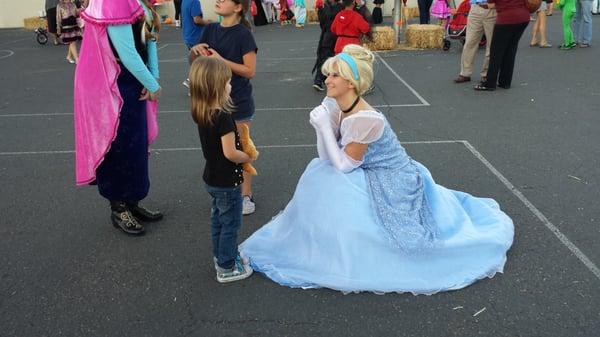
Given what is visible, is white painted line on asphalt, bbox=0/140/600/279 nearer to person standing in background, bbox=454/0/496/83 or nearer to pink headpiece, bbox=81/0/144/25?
pink headpiece, bbox=81/0/144/25

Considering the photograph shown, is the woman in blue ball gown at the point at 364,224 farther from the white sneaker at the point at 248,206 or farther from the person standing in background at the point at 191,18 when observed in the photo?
the person standing in background at the point at 191,18

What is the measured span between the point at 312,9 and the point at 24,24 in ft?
41.1

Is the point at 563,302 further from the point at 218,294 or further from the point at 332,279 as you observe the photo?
the point at 218,294

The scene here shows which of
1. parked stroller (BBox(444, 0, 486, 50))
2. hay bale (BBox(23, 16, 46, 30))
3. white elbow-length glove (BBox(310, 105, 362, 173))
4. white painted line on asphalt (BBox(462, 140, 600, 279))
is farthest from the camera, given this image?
hay bale (BBox(23, 16, 46, 30))

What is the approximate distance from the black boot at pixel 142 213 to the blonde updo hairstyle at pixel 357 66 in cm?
182

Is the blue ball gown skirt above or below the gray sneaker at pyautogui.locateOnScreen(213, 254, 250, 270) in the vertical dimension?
above

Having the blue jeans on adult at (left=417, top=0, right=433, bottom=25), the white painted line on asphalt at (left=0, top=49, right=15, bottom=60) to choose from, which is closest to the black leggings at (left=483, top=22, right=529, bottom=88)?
the blue jeans on adult at (left=417, top=0, right=433, bottom=25)

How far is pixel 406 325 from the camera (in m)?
2.59

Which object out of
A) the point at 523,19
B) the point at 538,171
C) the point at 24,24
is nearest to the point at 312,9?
the point at 24,24

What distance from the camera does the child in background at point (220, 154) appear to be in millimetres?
2611

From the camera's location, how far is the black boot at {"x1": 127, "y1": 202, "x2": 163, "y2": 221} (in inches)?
150

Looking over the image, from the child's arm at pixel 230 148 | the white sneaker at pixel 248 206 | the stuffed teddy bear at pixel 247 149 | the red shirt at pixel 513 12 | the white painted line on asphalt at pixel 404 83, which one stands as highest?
the red shirt at pixel 513 12

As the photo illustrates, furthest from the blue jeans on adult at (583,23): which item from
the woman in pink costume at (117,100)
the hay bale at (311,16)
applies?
the hay bale at (311,16)

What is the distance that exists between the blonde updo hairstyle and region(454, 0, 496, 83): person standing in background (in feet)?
18.8
